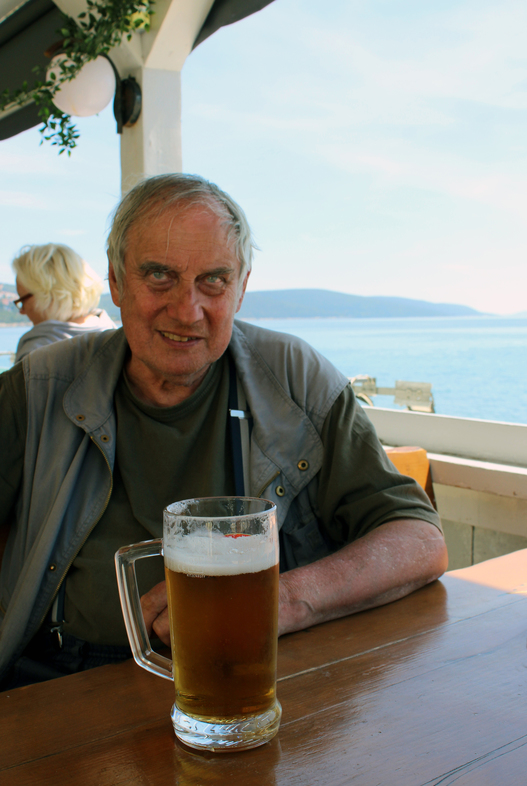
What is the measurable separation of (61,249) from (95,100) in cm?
76

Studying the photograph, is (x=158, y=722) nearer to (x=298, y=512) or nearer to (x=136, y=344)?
(x=298, y=512)

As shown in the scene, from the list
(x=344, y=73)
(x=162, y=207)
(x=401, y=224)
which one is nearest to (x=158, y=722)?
(x=162, y=207)

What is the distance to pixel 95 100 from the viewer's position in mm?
2988

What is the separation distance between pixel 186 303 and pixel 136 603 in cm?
72

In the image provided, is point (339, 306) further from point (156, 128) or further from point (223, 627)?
point (223, 627)

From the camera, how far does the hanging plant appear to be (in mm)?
2760

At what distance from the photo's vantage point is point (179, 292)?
1.25 meters

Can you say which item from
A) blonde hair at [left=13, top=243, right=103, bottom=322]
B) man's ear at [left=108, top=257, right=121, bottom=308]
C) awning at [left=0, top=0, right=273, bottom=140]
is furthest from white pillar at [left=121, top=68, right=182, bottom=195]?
man's ear at [left=108, top=257, right=121, bottom=308]

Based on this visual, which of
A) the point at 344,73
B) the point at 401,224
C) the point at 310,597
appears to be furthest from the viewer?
the point at 401,224

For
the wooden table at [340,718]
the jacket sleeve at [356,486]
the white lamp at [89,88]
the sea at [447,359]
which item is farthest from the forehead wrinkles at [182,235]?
the sea at [447,359]

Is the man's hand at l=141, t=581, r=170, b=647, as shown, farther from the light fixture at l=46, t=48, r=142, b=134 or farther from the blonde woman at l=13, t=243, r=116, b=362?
the light fixture at l=46, t=48, r=142, b=134

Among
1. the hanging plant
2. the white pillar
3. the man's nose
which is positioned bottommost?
the man's nose

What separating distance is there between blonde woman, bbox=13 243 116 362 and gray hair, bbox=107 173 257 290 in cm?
175

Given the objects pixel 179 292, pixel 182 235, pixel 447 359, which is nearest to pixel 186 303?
pixel 179 292
